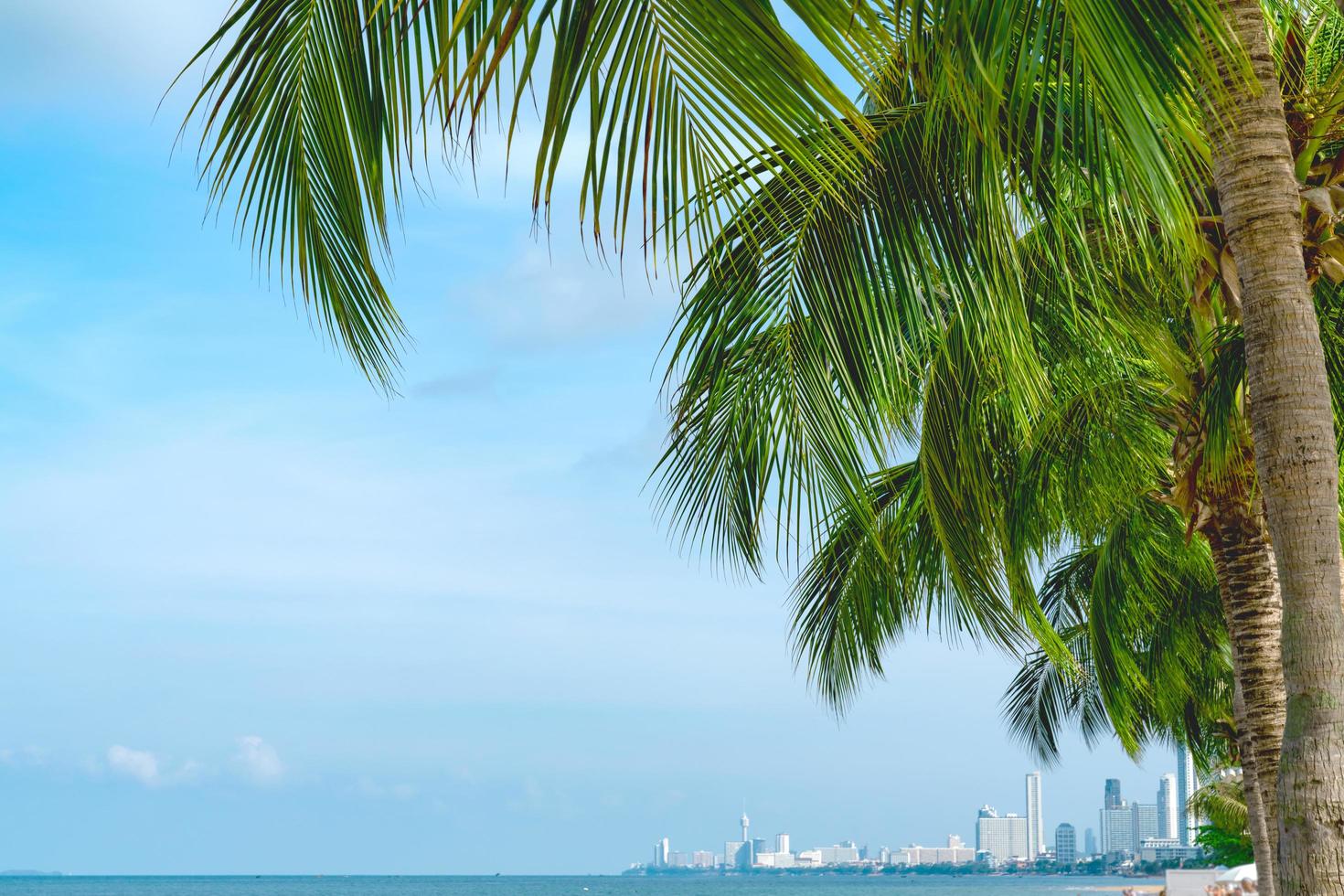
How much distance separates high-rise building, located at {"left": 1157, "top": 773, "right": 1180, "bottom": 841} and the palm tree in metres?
147

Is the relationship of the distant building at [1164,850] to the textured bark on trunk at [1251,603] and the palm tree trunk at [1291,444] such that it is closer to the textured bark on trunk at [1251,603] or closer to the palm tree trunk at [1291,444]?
the textured bark on trunk at [1251,603]

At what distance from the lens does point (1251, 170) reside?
3523 mm

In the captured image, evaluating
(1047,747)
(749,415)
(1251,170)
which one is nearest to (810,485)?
(749,415)

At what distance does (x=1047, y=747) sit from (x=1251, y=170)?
1495 centimetres

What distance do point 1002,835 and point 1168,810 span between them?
39.0 metres

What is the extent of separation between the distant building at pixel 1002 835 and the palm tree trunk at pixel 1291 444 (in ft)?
601

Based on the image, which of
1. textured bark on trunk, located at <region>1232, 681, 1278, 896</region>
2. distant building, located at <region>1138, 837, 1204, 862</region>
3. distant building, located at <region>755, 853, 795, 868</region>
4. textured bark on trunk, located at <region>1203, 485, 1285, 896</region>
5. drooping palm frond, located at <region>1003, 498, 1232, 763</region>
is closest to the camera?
textured bark on trunk, located at <region>1203, 485, 1285, 896</region>

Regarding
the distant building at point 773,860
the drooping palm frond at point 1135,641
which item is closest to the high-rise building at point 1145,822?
the distant building at point 773,860

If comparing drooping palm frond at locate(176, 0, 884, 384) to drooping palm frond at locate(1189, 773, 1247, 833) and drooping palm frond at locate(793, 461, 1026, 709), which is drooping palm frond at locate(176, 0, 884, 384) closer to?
drooping palm frond at locate(793, 461, 1026, 709)

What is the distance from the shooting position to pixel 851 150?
4.36 m

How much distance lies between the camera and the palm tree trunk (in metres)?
2.92

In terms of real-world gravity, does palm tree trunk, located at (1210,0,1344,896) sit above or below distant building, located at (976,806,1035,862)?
above

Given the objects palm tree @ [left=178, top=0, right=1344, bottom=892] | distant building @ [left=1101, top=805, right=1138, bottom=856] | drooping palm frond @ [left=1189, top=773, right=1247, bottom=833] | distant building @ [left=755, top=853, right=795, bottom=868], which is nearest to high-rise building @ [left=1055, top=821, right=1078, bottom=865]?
distant building @ [left=1101, top=805, right=1138, bottom=856]

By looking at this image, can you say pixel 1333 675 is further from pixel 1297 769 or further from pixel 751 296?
pixel 751 296
